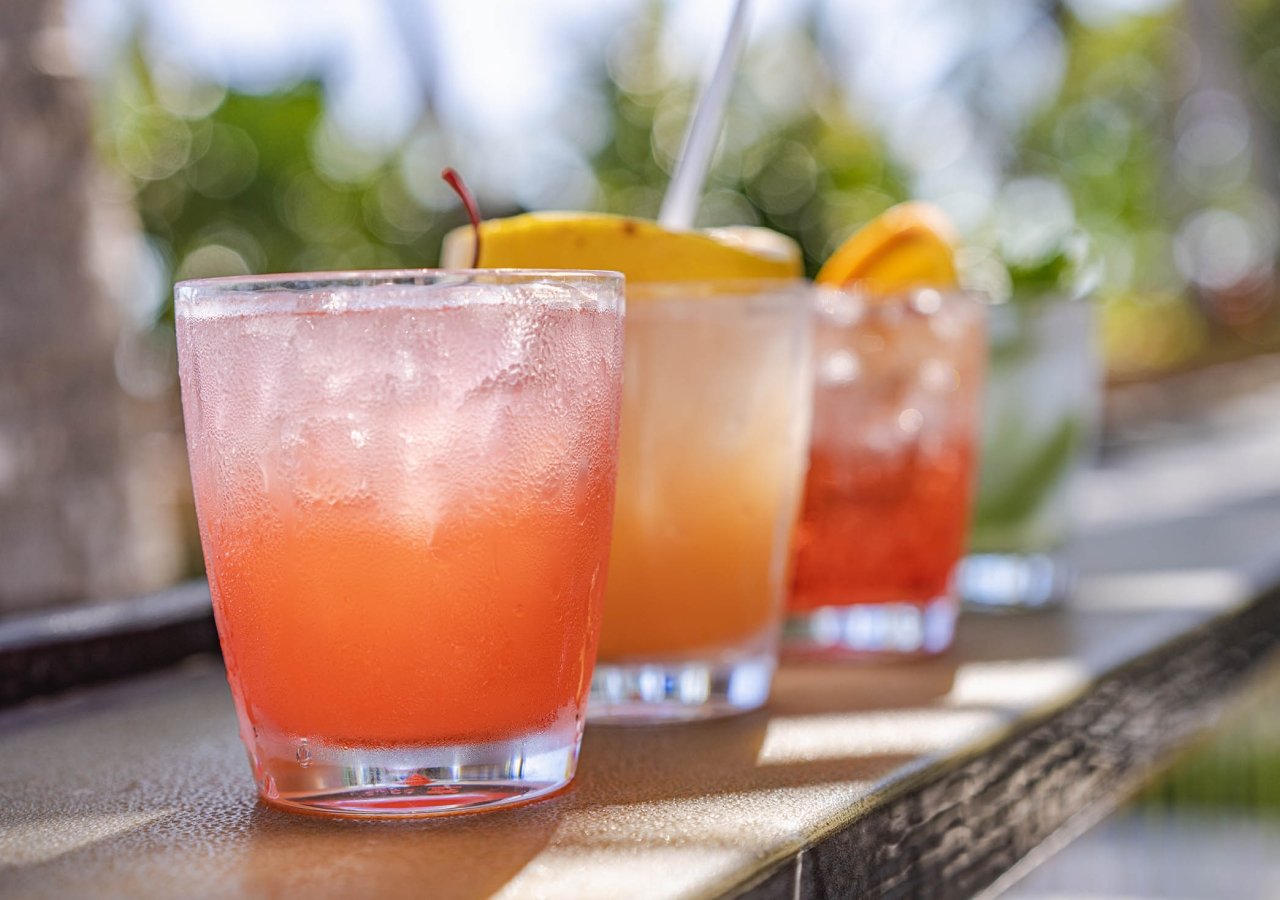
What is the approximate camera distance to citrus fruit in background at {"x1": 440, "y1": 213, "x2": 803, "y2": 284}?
90 cm

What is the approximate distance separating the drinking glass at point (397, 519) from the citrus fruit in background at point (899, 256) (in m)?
0.51

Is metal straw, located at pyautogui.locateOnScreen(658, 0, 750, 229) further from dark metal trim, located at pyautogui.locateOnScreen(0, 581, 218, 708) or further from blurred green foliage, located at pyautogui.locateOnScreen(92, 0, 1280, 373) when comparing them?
blurred green foliage, located at pyautogui.locateOnScreen(92, 0, 1280, 373)

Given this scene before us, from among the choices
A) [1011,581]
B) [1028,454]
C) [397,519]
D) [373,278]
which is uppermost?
[373,278]

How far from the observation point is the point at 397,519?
2.26ft

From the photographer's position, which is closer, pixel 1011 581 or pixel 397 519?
pixel 397 519

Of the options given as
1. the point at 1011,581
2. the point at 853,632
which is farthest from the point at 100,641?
the point at 1011,581

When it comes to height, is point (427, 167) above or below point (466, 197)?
below

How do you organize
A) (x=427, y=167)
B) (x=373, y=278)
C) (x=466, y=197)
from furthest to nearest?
(x=427, y=167), (x=466, y=197), (x=373, y=278)

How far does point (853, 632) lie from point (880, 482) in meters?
0.12

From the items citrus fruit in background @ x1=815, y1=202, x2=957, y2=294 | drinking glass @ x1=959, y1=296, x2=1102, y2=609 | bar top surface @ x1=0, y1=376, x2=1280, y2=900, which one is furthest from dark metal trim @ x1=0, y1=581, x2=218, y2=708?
drinking glass @ x1=959, y1=296, x2=1102, y2=609

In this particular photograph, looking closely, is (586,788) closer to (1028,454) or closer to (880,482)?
(880,482)

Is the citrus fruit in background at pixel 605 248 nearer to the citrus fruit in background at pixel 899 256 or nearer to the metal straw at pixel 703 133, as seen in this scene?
the metal straw at pixel 703 133

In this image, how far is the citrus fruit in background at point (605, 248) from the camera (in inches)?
35.6

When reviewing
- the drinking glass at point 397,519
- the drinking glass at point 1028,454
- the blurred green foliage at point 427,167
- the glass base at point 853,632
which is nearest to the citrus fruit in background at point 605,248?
the drinking glass at point 397,519
